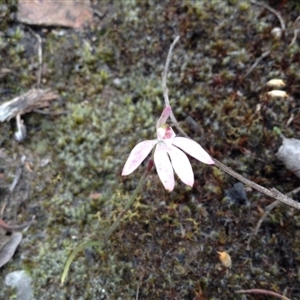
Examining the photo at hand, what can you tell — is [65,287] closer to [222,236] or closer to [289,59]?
[222,236]

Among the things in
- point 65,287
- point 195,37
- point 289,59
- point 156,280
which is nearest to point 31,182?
point 65,287

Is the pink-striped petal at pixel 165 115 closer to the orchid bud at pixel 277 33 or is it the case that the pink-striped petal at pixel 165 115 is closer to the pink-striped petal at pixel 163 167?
the pink-striped petal at pixel 163 167

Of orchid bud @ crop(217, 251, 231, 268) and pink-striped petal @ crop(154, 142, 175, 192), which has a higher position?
pink-striped petal @ crop(154, 142, 175, 192)

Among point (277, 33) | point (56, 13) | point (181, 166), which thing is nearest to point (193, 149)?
point (181, 166)

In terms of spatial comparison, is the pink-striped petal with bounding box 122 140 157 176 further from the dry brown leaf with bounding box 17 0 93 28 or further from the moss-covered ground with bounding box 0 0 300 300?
the dry brown leaf with bounding box 17 0 93 28

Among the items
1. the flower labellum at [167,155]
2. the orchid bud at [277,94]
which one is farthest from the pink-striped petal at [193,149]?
the orchid bud at [277,94]

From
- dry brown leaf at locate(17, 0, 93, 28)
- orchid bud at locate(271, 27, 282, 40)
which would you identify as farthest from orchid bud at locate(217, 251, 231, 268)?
dry brown leaf at locate(17, 0, 93, 28)
